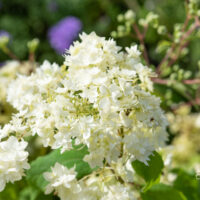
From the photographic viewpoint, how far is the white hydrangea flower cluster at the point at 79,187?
21.1 inches

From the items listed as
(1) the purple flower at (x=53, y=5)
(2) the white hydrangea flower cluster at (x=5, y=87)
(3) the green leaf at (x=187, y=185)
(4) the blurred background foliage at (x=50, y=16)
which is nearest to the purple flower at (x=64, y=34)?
Answer: (4) the blurred background foliage at (x=50, y=16)

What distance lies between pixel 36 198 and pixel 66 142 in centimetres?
22

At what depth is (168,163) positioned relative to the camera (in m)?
0.73

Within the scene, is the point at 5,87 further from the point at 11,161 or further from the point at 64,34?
the point at 64,34

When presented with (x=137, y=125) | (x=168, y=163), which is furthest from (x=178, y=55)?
(x=137, y=125)

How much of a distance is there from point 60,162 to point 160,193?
174 mm

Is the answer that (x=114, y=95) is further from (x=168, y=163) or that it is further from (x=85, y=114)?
(x=168, y=163)

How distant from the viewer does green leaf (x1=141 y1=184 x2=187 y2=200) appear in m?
0.61

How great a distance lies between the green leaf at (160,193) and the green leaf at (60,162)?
0.35 feet

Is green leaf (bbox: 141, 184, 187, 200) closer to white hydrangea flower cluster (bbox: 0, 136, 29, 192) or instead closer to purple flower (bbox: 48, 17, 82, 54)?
white hydrangea flower cluster (bbox: 0, 136, 29, 192)

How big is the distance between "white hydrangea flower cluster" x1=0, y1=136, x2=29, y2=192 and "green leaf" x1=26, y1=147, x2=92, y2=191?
94 mm

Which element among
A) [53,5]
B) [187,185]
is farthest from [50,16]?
[187,185]

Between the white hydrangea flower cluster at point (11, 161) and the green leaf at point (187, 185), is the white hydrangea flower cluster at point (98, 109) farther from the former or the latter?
the green leaf at point (187, 185)

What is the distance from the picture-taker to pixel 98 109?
504 millimetres
